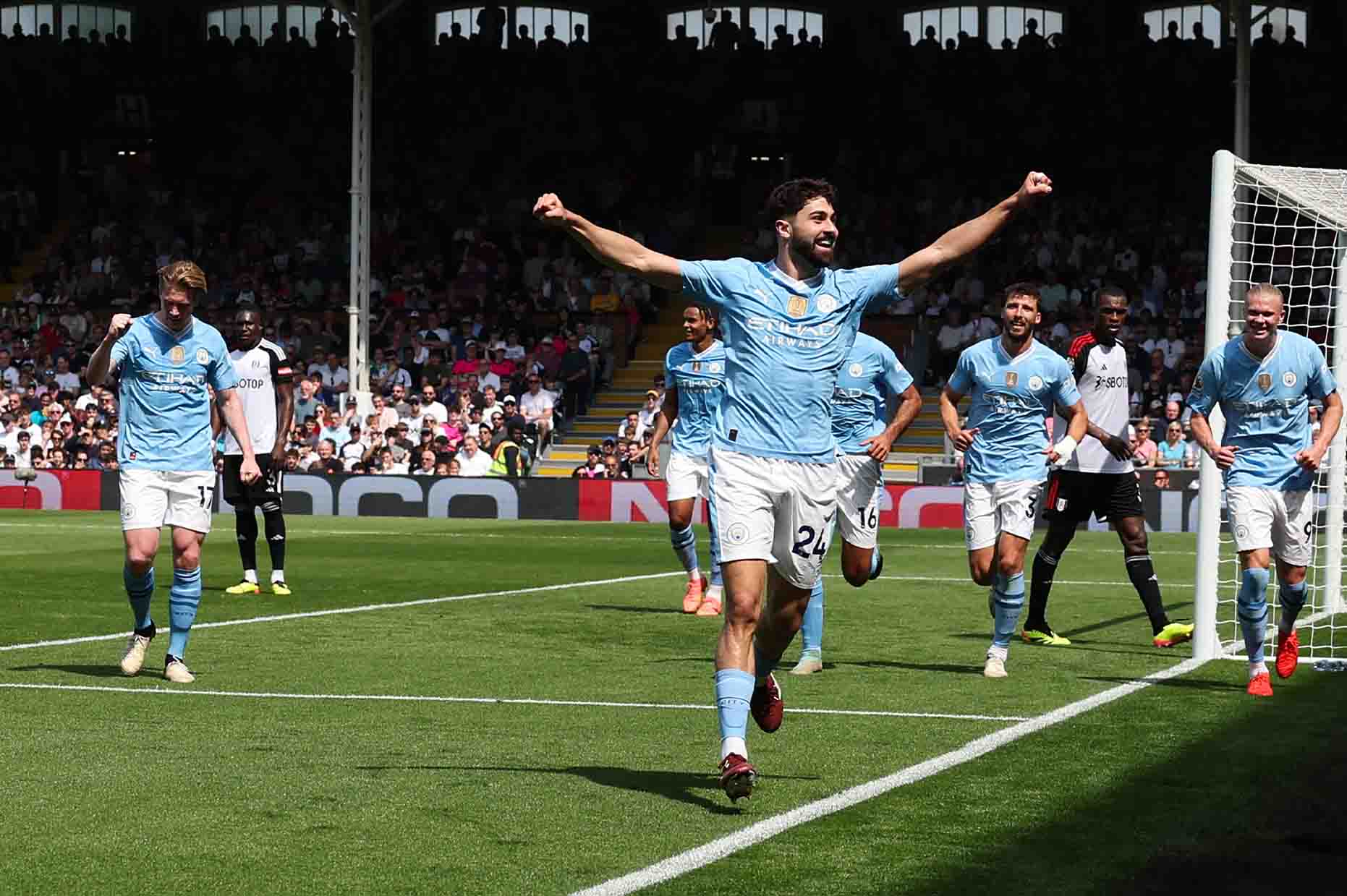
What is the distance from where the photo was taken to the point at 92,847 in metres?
5.77

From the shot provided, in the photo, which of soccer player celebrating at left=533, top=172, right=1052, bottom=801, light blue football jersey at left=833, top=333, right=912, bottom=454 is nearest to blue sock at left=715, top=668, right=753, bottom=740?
soccer player celebrating at left=533, top=172, right=1052, bottom=801

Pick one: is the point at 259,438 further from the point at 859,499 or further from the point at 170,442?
the point at 859,499

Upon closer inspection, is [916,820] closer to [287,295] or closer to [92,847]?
[92,847]

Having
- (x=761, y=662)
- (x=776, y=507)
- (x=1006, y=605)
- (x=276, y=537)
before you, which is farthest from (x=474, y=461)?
(x=776, y=507)

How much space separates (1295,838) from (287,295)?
114 feet

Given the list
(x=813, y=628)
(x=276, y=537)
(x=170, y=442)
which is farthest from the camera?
(x=276, y=537)

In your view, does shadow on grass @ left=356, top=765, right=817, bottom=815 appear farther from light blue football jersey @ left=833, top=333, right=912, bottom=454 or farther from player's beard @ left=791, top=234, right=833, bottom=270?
light blue football jersey @ left=833, top=333, right=912, bottom=454

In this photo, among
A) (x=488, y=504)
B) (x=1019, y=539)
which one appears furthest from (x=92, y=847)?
(x=488, y=504)

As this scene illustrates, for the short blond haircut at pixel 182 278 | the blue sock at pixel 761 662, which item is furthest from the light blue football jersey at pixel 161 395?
the blue sock at pixel 761 662

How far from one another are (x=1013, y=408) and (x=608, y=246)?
4711 millimetres

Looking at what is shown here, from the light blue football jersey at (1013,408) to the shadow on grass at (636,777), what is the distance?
425 cm

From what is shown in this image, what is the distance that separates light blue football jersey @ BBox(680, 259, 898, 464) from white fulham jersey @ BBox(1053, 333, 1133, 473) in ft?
17.5

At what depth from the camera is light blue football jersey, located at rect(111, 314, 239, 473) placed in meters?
9.96

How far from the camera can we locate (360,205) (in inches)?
1330
